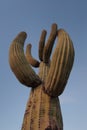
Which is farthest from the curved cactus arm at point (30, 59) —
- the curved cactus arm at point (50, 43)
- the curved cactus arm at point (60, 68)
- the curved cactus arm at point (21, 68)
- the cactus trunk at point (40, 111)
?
the curved cactus arm at point (60, 68)

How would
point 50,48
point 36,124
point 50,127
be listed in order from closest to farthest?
1. point 50,127
2. point 36,124
3. point 50,48

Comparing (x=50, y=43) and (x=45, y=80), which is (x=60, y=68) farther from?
(x=50, y=43)

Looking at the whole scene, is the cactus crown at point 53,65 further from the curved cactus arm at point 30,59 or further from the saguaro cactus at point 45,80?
the curved cactus arm at point 30,59

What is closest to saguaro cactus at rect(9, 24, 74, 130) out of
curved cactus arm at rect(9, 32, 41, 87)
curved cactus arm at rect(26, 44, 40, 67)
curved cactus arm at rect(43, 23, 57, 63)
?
curved cactus arm at rect(9, 32, 41, 87)

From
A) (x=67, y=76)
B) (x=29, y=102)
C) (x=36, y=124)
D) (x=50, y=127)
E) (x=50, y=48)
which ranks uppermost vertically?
(x=50, y=48)

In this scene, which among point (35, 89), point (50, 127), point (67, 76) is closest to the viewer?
point (50, 127)

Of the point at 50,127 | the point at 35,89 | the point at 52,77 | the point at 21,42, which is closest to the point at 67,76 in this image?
the point at 52,77

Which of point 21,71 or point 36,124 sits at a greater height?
point 21,71

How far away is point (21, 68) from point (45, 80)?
32.9 inches

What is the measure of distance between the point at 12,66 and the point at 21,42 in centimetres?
94

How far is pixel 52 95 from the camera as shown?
741 centimetres

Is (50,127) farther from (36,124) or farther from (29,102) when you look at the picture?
(29,102)

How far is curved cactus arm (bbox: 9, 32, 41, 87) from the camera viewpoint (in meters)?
7.45

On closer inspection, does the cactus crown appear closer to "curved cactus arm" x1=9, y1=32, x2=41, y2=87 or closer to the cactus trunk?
"curved cactus arm" x1=9, y1=32, x2=41, y2=87
